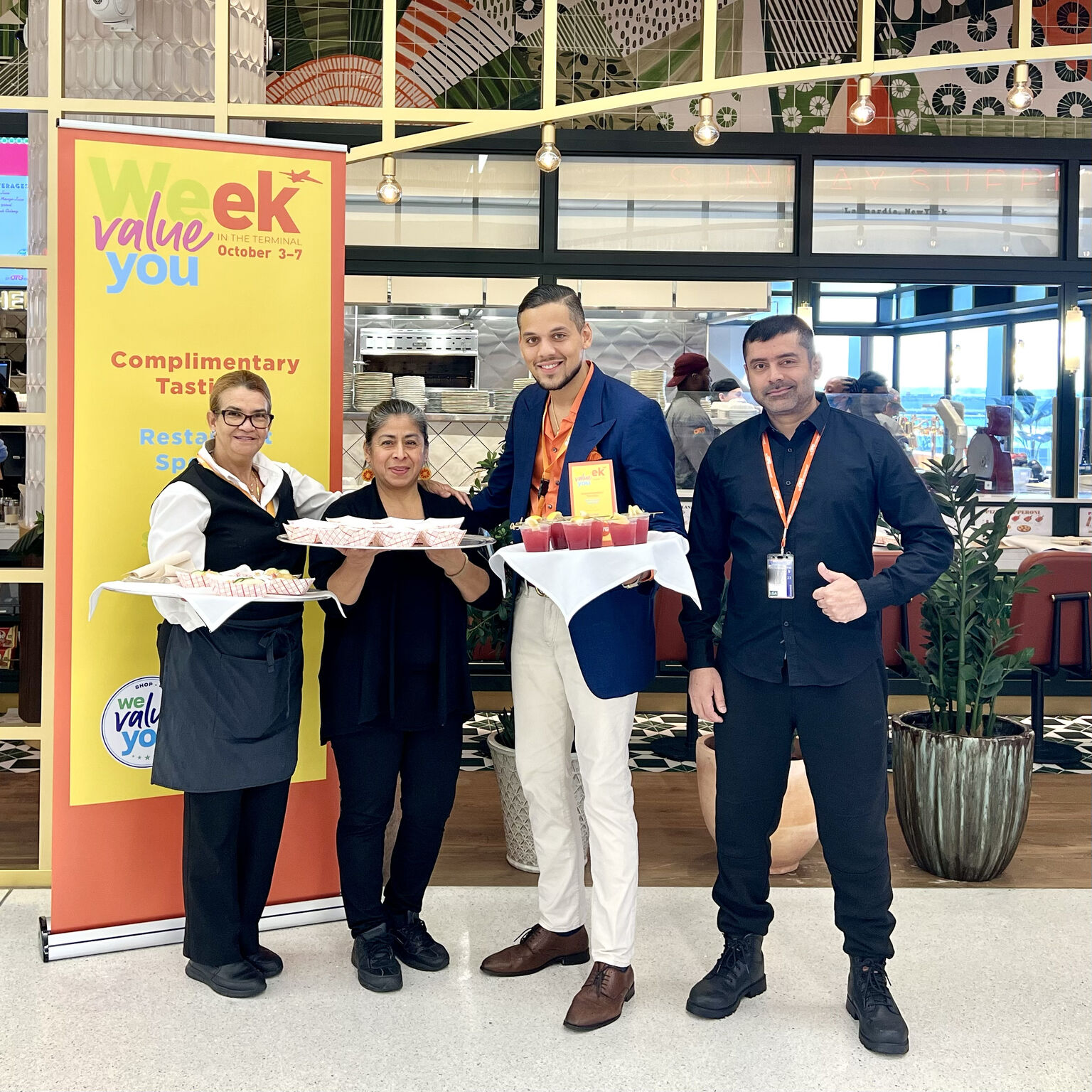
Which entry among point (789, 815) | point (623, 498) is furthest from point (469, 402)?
point (623, 498)

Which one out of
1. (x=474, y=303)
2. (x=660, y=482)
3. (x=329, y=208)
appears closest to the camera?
(x=660, y=482)

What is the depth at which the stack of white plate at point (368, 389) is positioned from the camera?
7652mm

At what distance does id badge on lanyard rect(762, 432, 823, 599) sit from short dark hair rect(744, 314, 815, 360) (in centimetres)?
24

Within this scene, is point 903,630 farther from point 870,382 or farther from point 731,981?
point 731,981

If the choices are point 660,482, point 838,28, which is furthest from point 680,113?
point 660,482

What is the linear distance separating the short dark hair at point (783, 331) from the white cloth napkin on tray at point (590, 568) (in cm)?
58

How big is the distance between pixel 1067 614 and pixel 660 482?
11.9 feet

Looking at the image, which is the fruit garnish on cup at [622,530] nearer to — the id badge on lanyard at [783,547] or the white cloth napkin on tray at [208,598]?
the id badge on lanyard at [783,547]

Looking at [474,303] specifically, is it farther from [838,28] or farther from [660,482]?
[660,482]

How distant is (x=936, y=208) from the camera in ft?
23.9

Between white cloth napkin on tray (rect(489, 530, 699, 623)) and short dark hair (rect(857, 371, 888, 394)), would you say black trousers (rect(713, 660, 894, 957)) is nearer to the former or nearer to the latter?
white cloth napkin on tray (rect(489, 530, 699, 623))

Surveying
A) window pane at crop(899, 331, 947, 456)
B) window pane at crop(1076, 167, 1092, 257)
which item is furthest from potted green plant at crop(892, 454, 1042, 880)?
window pane at crop(1076, 167, 1092, 257)

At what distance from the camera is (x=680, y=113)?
23.3 feet

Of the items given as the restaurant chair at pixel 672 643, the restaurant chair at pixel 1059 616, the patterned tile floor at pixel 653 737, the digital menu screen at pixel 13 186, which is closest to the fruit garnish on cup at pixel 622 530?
the patterned tile floor at pixel 653 737
